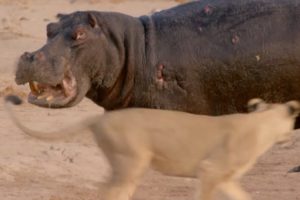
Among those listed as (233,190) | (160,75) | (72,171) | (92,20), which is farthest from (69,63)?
(72,171)

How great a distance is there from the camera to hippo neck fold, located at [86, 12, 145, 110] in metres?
8.25

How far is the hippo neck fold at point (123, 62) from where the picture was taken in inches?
325

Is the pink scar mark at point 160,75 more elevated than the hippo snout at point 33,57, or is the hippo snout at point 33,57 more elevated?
the hippo snout at point 33,57

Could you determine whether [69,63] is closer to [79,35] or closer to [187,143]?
[79,35]

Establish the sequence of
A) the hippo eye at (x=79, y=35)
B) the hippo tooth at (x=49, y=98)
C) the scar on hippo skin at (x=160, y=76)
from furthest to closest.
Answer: the scar on hippo skin at (x=160, y=76) → the hippo eye at (x=79, y=35) → the hippo tooth at (x=49, y=98)

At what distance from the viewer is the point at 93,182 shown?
9570 millimetres

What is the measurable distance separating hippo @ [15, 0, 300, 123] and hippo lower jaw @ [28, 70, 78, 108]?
0.10 metres

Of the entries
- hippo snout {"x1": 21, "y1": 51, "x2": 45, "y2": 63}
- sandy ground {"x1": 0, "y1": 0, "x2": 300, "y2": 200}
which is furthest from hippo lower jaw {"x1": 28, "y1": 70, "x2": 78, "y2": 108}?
sandy ground {"x1": 0, "y1": 0, "x2": 300, "y2": 200}

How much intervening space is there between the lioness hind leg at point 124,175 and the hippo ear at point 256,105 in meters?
0.86

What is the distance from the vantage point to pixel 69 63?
26.2ft

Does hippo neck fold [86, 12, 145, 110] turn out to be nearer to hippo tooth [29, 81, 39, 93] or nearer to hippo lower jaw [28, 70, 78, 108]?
hippo lower jaw [28, 70, 78, 108]

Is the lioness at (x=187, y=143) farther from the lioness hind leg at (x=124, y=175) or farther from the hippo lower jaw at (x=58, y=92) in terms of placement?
the hippo lower jaw at (x=58, y=92)

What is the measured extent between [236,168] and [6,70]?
10256 mm

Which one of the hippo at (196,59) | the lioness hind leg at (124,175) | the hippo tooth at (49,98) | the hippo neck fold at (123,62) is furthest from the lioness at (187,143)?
the hippo neck fold at (123,62)
